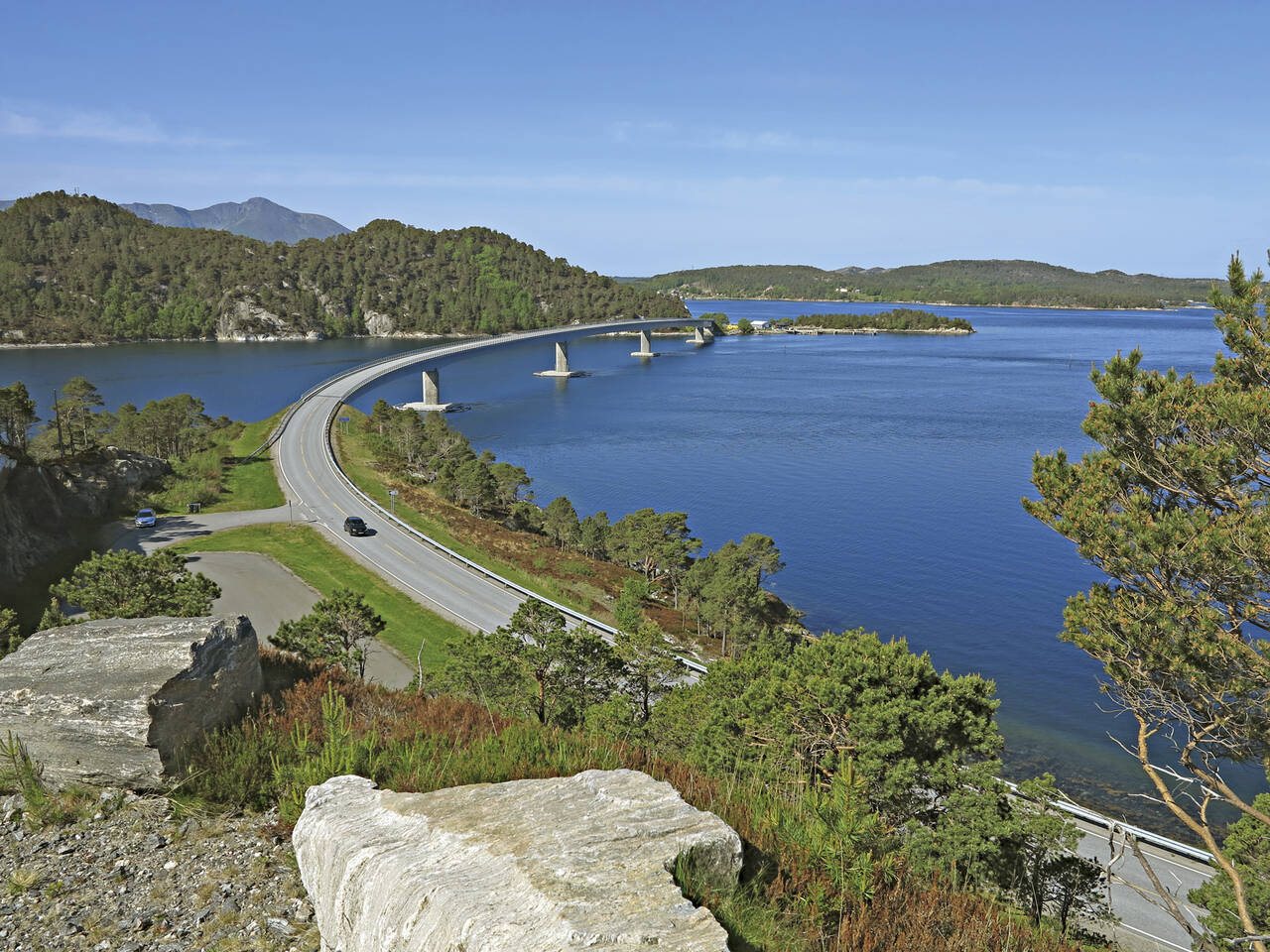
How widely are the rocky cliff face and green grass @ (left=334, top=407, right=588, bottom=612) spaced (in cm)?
1380

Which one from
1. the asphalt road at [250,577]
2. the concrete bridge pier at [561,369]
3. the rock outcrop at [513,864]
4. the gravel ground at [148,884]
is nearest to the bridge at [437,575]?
the asphalt road at [250,577]

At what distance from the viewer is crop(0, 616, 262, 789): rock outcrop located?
26.3 ft

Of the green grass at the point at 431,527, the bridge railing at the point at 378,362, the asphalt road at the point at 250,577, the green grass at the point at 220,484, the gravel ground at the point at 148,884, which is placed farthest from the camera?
the bridge railing at the point at 378,362

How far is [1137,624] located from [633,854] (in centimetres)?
1131

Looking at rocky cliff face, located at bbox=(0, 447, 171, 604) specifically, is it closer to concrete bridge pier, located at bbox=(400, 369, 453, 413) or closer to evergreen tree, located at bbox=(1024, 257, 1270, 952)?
evergreen tree, located at bbox=(1024, 257, 1270, 952)

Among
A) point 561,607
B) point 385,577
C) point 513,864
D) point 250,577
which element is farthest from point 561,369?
point 513,864

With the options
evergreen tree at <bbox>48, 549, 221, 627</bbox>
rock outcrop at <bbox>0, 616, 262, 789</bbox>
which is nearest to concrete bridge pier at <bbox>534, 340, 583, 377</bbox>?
evergreen tree at <bbox>48, 549, 221, 627</bbox>

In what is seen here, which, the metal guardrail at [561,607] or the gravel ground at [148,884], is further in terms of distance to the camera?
the metal guardrail at [561,607]

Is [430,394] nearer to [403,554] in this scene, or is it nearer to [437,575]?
[403,554]

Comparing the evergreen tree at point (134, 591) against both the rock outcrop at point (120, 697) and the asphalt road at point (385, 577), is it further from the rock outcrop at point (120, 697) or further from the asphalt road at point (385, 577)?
the rock outcrop at point (120, 697)

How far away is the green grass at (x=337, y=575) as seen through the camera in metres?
33.2

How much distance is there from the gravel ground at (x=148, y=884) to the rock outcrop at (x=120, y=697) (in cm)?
43

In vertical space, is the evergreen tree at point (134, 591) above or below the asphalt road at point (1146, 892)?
above

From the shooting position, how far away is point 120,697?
818 centimetres
